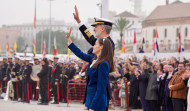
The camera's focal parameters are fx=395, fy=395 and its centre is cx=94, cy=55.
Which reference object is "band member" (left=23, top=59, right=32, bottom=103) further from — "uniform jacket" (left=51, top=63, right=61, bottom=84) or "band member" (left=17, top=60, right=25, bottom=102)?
"uniform jacket" (left=51, top=63, right=61, bottom=84)

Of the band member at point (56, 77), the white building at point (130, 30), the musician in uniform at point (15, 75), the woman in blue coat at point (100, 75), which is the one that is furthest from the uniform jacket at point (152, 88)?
the white building at point (130, 30)

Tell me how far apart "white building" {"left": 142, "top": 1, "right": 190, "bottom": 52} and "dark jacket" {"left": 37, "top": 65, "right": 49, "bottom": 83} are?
94689 mm

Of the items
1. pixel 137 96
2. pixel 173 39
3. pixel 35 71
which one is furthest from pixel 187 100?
pixel 173 39

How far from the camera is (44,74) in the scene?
18391 mm

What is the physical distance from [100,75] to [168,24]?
119779 millimetres

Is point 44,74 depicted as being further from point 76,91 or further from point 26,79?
point 26,79

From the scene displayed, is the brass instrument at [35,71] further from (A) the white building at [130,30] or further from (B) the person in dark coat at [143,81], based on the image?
(A) the white building at [130,30]

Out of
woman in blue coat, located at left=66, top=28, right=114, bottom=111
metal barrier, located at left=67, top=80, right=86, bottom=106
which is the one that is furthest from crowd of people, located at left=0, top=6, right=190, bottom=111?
metal barrier, located at left=67, top=80, right=86, bottom=106

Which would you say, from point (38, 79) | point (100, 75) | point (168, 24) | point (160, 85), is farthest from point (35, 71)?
point (168, 24)

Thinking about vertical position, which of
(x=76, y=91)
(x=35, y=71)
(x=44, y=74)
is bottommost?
(x=76, y=91)

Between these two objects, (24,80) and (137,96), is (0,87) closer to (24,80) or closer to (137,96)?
(24,80)

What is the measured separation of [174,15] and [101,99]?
121 metres

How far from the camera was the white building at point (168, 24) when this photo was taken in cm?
11737

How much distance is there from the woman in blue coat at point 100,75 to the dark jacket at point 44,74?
12.0m
